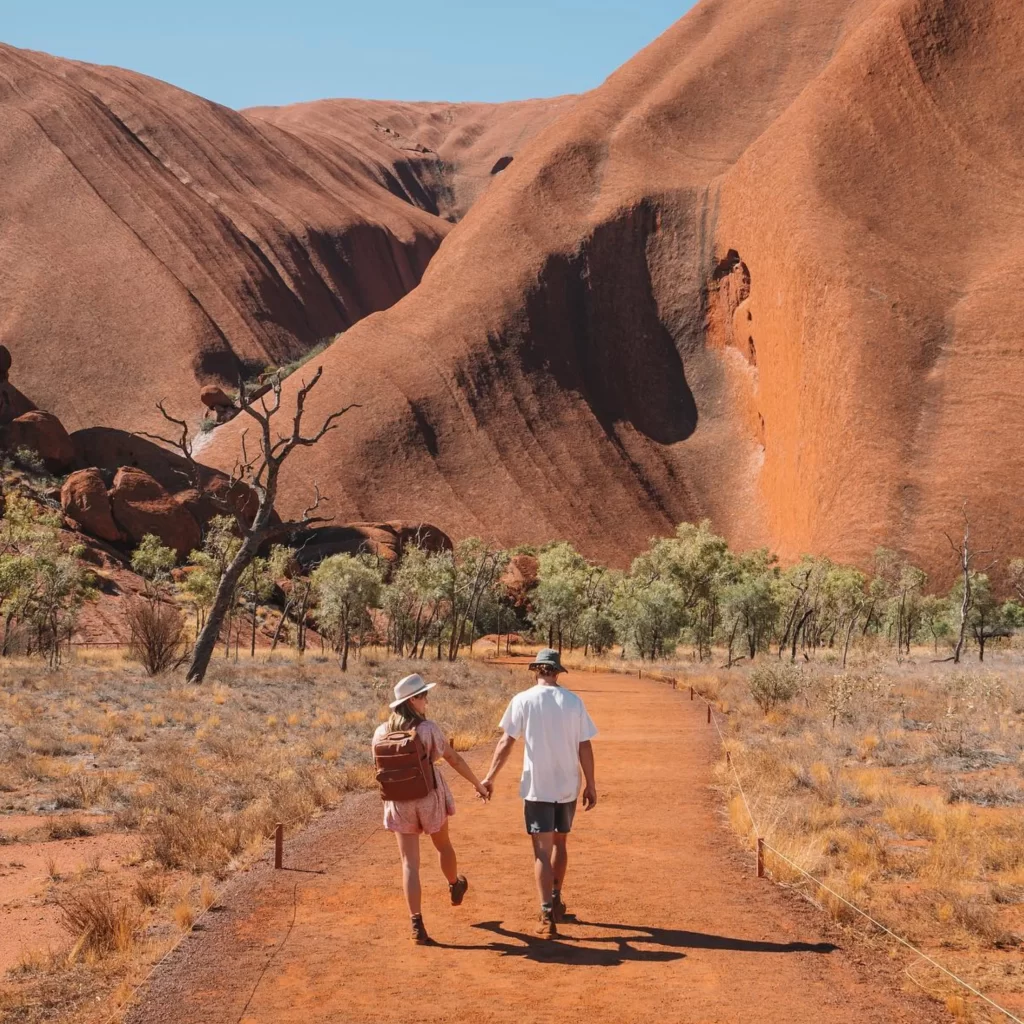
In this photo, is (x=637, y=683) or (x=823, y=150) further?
(x=823, y=150)

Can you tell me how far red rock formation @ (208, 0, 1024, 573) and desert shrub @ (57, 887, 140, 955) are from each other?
64.6m

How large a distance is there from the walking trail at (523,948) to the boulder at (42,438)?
5848 cm

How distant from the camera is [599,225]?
323ft

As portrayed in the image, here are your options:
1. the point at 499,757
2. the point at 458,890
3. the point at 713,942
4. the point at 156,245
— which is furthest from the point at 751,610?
the point at 156,245

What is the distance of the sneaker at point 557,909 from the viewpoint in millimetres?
8055

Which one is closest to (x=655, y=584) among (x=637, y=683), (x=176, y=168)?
(x=637, y=683)

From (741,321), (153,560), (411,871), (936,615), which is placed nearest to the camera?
(411,871)

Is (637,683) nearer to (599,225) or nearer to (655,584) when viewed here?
(655,584)

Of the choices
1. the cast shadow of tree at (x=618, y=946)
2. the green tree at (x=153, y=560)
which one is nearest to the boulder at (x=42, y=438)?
the green tree at (x=153, y=560)

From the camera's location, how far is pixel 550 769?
813 cm

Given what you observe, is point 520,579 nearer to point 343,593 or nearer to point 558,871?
point 343,593

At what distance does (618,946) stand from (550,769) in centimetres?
119

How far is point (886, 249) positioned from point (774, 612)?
1362 inches

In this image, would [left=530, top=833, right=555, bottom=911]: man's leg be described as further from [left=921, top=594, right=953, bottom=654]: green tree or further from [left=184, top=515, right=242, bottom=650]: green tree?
[left=921, top=594, right=953, bottom=654]: green tree
